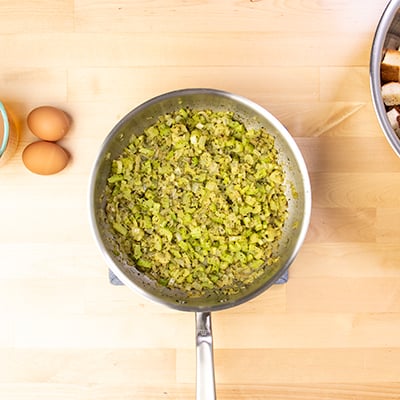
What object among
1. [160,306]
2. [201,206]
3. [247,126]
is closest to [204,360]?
[160,306]

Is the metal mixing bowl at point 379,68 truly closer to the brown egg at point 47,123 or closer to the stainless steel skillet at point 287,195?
the stainless steel skillet at point 287,195

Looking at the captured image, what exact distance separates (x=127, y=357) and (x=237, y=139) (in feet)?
1.83

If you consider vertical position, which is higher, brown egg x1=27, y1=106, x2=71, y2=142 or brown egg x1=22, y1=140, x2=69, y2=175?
brown egg x1=27, y1=106, x2=71, y2=142

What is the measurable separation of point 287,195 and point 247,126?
17 cm

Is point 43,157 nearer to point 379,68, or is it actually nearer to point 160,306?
point 160,306

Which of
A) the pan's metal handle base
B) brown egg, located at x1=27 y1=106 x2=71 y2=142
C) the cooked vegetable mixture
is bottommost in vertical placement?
the pan's metal handle base

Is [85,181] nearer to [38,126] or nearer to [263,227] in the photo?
[38,126]

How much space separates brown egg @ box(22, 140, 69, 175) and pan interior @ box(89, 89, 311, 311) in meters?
0.12

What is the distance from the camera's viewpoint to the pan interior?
1104 mm

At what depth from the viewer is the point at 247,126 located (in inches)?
47.7

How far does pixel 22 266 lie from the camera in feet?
4.17

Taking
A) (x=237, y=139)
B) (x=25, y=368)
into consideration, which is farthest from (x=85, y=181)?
(x=25, y=368)

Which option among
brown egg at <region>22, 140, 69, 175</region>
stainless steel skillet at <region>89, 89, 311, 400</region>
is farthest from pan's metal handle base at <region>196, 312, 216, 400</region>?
brown egg at <region>22, 140, 69, 175</region>

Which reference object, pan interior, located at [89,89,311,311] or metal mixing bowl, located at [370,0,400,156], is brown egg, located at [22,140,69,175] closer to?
pan interior, located at [89,89,311,311]
